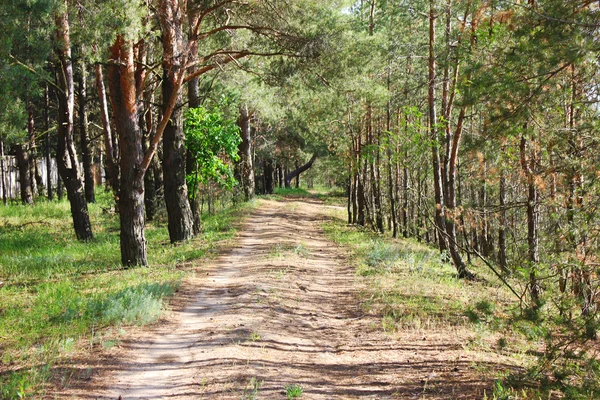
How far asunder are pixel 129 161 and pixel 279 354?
6.63 meters

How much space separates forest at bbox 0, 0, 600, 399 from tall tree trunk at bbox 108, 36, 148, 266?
0.04 metres

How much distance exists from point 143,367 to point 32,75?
8.37 metres

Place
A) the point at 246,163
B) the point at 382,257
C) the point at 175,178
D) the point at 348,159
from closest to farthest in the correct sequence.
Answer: the point at 382,257 → the point at 175,178 → the point at 348,159 → the point at 246,163

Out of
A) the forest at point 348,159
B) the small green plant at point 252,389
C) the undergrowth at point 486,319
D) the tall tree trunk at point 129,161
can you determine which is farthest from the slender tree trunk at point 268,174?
the small green plant at point 252,389

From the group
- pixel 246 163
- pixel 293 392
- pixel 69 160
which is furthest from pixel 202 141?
pixel 293 392

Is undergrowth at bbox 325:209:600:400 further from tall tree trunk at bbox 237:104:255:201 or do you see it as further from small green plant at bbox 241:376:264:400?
tall tree trunk at bbox 237:104:255:201

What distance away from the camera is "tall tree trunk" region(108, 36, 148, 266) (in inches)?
452

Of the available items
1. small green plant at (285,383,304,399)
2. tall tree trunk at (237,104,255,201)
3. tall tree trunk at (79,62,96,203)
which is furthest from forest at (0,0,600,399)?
tall tree trunk at (237,104,255,201)

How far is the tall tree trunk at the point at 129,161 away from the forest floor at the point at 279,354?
6.57ft

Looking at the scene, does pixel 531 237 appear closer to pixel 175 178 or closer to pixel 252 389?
pixel 252 389

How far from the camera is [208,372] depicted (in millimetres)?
6020

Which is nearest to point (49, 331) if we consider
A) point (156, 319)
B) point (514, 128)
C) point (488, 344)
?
point (156, 319)

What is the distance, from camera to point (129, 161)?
11.6 m

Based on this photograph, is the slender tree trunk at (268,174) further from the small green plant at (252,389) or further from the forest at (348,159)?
the small green plant at (252,389)
